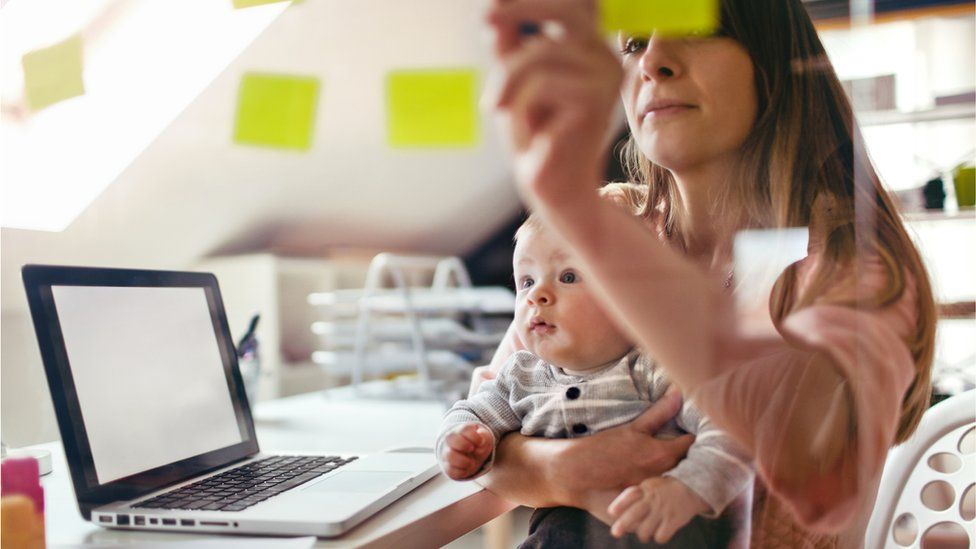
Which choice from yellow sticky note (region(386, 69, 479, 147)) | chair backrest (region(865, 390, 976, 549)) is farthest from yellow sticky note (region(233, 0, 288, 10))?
chair backrest (region(865, 390, 976, 549))

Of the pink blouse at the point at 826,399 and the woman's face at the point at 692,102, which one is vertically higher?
the woman's face at the point at 692,102

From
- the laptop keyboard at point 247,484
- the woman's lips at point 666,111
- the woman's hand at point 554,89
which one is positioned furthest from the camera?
the laptop keyboard at point 247,484

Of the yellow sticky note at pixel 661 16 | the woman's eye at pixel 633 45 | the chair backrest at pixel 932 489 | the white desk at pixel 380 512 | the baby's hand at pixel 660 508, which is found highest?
the yellow sticky note at pixel 661 16

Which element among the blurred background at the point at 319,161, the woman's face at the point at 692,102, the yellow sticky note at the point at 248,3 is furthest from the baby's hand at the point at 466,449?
the yellow sticky note at the point at 248,3

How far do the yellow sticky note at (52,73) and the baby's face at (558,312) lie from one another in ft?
1.41

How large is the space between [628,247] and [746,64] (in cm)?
17

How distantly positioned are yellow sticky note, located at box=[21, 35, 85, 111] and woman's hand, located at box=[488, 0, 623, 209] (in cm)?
47

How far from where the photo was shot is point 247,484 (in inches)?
24.7

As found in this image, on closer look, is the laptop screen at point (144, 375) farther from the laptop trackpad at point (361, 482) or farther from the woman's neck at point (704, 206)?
the woman's neck at point (704, 206)

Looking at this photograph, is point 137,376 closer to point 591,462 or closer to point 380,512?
point 380,512

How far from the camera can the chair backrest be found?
77 centimetres

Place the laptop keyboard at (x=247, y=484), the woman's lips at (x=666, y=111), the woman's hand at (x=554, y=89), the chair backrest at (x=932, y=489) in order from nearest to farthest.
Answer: the woman's hand at (x=554, y=89) → the woman's lips at (x=666, y=111) → the laptop keyboard at (x=247, y=484) → the chair backrest at (x=932, y=489)

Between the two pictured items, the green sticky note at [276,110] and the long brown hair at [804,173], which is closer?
the long brown hair at [804,173]

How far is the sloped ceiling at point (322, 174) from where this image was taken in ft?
1.80
